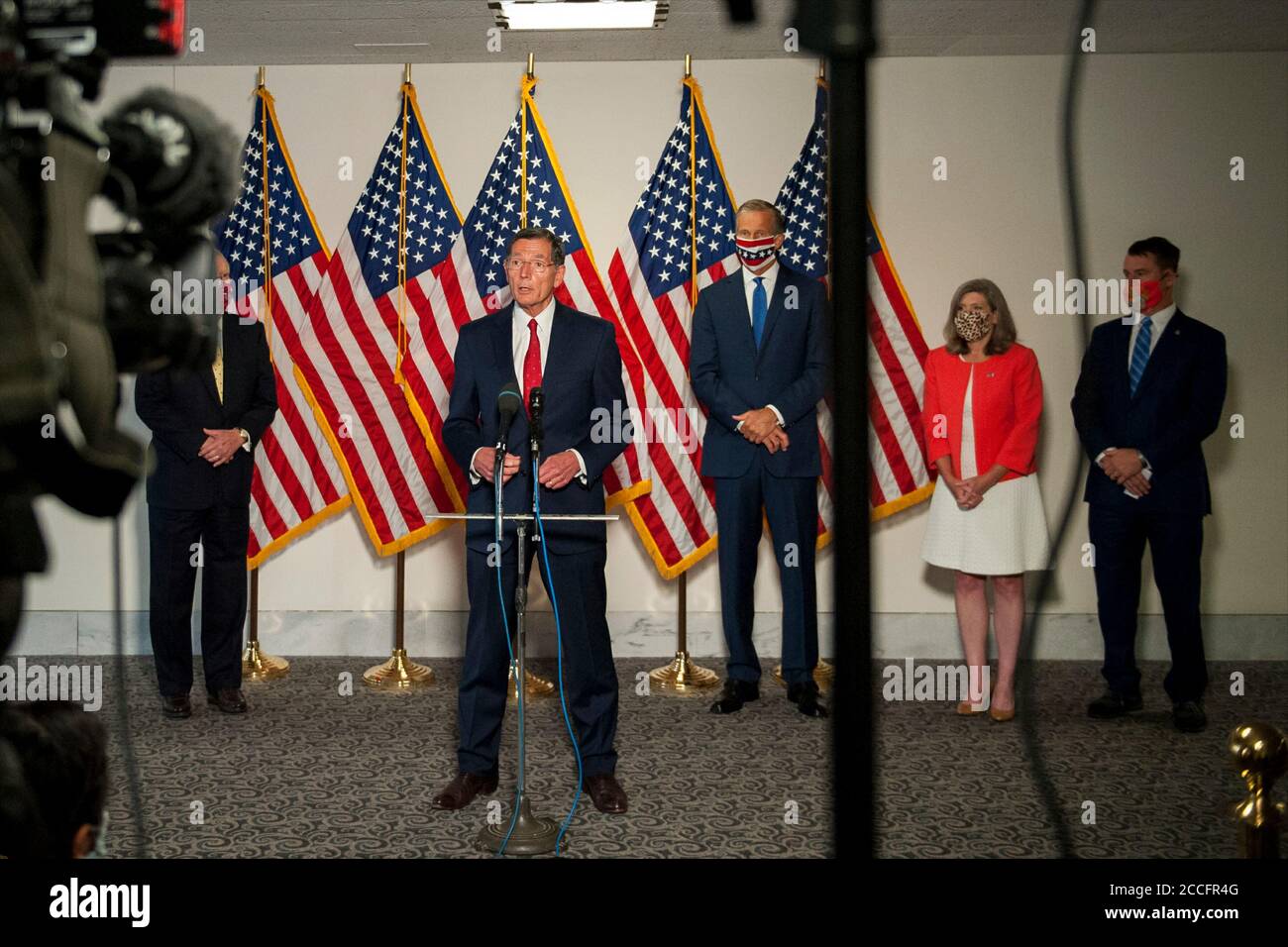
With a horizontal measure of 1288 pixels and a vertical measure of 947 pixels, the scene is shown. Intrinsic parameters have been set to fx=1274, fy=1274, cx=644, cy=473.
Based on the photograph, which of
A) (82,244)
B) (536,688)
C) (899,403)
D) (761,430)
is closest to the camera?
A: (82,244)

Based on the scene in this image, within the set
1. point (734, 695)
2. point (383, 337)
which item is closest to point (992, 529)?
point (734, 695)

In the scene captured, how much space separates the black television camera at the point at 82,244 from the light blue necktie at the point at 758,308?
389cm

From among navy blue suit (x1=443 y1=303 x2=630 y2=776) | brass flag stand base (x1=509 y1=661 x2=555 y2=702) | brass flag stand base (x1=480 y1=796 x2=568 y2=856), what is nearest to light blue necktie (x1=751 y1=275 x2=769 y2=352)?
navy blue suit (x1=443 y1=303 x2=630 y2=776)

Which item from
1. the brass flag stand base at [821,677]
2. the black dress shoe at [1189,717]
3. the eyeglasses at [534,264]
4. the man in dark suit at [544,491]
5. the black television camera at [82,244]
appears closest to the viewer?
the black television camera at [82,244]

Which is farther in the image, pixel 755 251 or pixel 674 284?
pixel 674 284

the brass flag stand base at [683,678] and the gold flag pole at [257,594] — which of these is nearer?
the brass flag stand base at [683,678]

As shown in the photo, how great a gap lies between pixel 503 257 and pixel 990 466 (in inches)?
86.0

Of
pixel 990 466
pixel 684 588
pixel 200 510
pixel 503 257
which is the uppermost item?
pixel 503 257

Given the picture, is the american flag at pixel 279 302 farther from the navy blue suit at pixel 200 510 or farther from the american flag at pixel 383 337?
the navy blue suit at pixel 200 510

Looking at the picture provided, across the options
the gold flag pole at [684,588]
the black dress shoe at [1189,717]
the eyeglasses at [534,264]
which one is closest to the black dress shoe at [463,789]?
the eyeglasses at [534,264]

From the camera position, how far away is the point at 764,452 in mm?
4938

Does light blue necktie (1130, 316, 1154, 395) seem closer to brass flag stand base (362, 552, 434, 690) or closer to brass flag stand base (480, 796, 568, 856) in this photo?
brass flag stand base (480, 796, 568, 856)

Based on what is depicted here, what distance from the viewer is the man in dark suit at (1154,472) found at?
462 centimetres

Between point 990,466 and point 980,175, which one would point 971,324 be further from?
point 980,175
